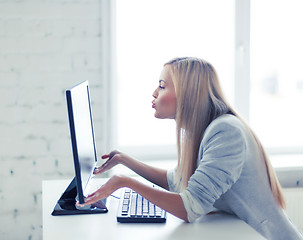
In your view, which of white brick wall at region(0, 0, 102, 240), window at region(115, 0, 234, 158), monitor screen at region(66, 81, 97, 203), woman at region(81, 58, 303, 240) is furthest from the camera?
window at region(115, 0, 234, 158)

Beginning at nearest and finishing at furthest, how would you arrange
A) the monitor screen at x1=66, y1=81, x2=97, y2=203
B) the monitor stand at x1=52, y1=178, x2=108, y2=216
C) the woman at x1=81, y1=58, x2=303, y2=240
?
the monitor screen at x1=66, y1=81, x2=97, y2=203 < the woman at x1=81, y1=58, x2=303, y2=240 < the monitor stand at x1=52, y1=178, x2=108, y2=216

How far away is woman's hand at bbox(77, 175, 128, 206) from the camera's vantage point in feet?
3.94

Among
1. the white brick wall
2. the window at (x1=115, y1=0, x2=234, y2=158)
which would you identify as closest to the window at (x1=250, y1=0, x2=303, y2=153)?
the window at (x1=115, y1=0, x2=234, y2=158)

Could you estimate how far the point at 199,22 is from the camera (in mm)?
2445

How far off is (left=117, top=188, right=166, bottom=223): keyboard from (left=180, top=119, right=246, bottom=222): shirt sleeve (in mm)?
102

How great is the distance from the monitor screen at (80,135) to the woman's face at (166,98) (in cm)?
24

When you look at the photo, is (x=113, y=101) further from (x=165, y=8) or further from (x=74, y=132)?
(x=74, y=132)

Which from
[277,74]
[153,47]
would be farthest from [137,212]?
[277,74]

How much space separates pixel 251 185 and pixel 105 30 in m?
1.26

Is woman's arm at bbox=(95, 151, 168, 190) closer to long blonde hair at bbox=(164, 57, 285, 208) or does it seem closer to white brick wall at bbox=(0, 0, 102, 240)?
long blonde hair at bbox=(164, 57, 285, 208)

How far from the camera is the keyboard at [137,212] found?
124cm

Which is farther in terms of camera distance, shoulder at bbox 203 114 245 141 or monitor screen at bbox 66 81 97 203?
shoulder at bbox 203 114 245 141

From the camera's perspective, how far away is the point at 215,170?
3.99 ft

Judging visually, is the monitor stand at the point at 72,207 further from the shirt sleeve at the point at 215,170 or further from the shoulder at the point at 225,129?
the shoulder at the point at 225,129
